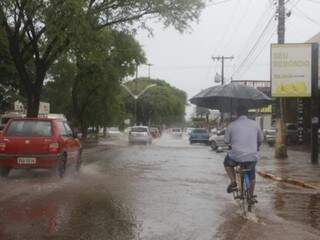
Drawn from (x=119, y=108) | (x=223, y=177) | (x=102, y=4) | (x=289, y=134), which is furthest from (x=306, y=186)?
(x=119, y=108)

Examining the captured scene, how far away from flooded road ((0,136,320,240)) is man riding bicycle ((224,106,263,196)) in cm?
80

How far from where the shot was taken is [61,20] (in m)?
28.9

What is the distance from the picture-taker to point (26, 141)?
17375 millimetres

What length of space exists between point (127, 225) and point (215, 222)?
143 cm

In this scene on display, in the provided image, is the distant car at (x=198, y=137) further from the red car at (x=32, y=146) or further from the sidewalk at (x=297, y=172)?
the red car at (x=32, y=146)

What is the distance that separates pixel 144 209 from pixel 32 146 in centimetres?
629

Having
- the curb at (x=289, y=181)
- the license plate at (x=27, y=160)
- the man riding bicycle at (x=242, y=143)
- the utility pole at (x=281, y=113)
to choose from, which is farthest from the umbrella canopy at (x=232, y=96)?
the utility pole at (x=281, y=113)

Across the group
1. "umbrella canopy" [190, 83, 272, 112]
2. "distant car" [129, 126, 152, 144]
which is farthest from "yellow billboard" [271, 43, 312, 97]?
"distant car" [129, 126, 152, 144]

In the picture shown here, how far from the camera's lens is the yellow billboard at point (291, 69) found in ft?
85.3

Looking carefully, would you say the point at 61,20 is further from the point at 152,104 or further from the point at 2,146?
the point at 152,104

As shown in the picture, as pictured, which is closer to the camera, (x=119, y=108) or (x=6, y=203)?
(x=6, y=203)

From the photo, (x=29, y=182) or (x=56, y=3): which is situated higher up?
(x=56, y=3)

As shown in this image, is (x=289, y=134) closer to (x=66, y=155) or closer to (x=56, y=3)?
(x=56, y=3)

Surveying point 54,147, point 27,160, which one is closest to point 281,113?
point 54,147
